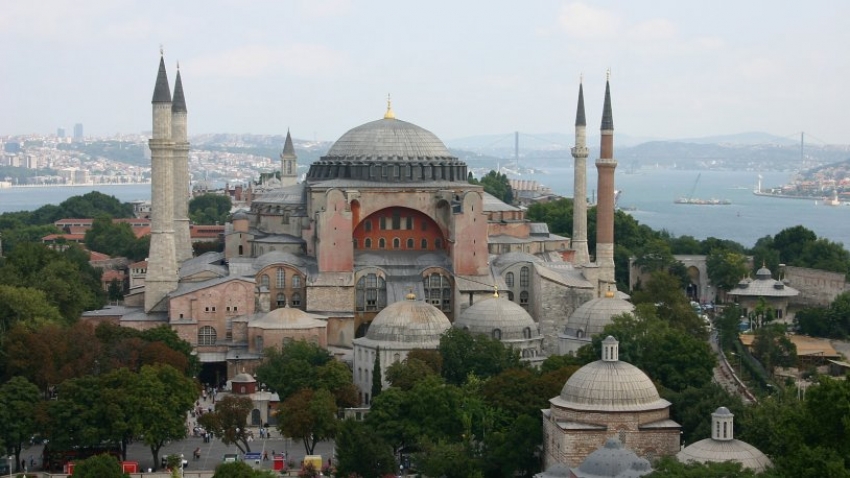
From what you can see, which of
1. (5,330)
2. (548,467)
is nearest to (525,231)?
(5,330)

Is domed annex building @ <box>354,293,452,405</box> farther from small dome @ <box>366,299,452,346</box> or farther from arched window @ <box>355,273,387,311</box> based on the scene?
arched window @ <box>355,273,387,311</box>

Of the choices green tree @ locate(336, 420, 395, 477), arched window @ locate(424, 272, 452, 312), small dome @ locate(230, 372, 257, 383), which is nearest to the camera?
green tree @ locate(336, 420, 395, 477)

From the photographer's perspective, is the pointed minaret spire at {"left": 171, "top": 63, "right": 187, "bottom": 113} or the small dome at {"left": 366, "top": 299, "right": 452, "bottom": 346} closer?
the small dome at {"left": 366, "top": 299, "right": 452, "bottom": 346}

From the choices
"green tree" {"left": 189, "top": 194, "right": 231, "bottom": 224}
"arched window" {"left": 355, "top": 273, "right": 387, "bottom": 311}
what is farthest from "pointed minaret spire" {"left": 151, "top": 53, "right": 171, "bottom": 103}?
"green tree" {"left": 189, "top": 194, "right": 231, "bottom": 224}

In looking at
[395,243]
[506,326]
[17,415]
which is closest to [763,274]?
[395,243]

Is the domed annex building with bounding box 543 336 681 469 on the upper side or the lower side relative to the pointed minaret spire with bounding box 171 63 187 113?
lower

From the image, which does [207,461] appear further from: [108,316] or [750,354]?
[750,354]

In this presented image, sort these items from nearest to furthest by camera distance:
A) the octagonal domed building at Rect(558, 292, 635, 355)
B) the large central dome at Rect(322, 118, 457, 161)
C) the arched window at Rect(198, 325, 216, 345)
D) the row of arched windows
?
the octagonal domed building at Rect(558, 292, 635, 355) < the arched window at Rect(198, 325, 216, 345) < the row of arched windows < the large central dome at Rect(322, 118, 457, 161)

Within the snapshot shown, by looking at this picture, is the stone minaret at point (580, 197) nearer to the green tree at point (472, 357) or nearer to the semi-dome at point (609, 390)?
the green tree at point (472, 357)
